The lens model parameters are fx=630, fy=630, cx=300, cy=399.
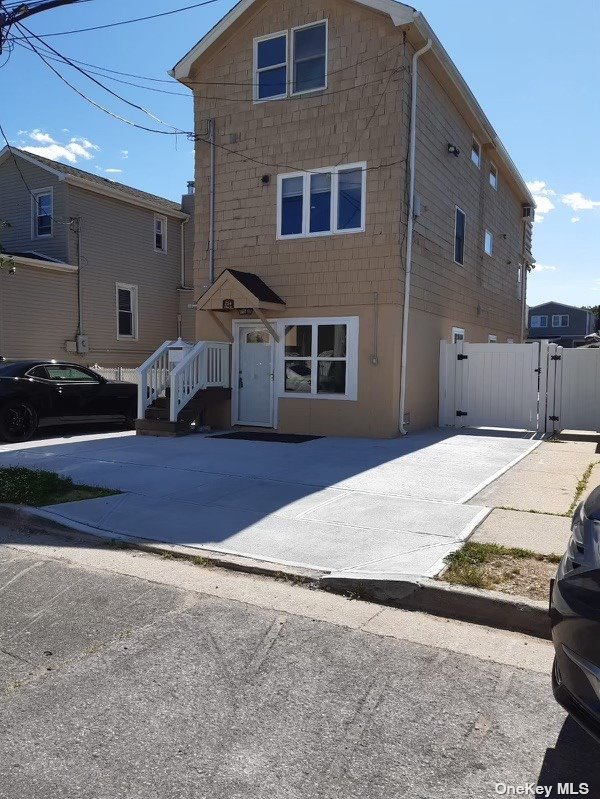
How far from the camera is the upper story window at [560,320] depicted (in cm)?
5938

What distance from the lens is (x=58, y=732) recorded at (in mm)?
2869

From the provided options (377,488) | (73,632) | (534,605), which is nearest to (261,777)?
(73,632)

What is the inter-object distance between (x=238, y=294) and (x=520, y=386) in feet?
20.8

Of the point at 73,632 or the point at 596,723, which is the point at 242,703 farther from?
the point at 596,723

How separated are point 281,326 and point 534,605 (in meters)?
9.41

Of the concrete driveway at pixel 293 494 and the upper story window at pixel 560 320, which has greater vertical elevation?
the upper story window at pixel 560 320

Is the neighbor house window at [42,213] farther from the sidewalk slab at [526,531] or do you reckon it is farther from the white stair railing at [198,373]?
the sidewalk slab at [526,531]

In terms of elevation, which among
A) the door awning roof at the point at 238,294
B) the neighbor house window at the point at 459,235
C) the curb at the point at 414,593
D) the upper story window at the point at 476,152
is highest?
A: the upper story window at the point at 476,152

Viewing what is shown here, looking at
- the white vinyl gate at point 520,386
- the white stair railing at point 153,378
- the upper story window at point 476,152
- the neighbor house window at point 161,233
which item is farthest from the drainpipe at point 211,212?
the neighbor house window at point 161,233

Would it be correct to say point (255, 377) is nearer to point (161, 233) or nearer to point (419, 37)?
point (419, 37)

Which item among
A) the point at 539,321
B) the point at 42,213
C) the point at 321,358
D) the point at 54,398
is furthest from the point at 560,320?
the point at 54,398

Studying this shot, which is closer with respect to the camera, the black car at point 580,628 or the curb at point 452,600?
the black car at point 580,628

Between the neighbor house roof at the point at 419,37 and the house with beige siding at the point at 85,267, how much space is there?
25.7 ft

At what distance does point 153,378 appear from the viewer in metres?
12.7
